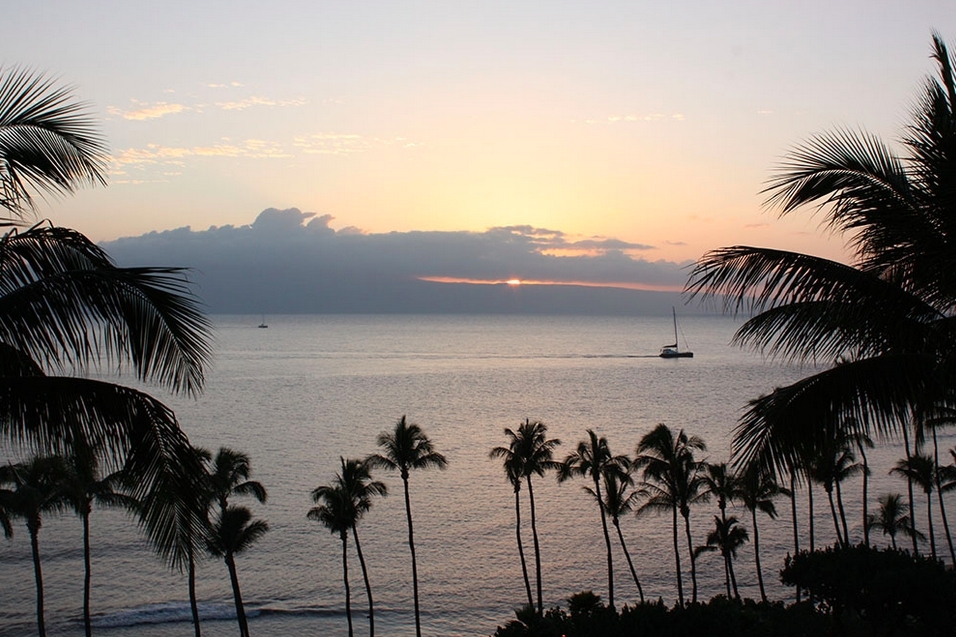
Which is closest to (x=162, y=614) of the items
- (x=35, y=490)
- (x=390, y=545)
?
(x=35, y=490)

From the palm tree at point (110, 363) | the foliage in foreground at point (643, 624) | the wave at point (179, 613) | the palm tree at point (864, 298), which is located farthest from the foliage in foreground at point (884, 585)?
the wave at point (179, 613)

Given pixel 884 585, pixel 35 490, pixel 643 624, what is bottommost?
pixel 35 490

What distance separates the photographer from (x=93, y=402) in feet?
22.5

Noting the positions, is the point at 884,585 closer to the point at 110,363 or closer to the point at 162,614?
the point at 110,363

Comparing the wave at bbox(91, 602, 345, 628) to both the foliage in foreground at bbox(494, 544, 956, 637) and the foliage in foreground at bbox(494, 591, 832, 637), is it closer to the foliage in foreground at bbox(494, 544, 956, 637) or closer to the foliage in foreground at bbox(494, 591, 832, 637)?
the foliage in foreground at bbox(494, 544, 956, 637)

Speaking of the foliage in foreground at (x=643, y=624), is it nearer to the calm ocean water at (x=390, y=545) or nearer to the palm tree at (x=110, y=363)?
the palm tree at (x=110, y=363)

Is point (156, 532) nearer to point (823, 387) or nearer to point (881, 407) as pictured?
point (823, 387)

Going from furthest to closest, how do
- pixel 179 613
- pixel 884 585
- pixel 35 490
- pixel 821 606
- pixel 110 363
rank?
pixel 179 613, pixel 35 490, pixel 821 606, pixel 884 585, pixel 110 363

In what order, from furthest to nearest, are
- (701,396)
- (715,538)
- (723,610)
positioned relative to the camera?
(701,396) → (715,538) → (723,610)

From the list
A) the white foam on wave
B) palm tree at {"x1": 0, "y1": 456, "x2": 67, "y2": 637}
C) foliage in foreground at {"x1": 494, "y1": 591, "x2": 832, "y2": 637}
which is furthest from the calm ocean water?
foliage in foreground at {"x1": 494, "y1": 591, "x2": 832, "y2": 637}

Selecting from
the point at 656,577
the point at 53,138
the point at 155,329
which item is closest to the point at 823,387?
the point at 155,329

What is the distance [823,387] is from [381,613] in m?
45.9

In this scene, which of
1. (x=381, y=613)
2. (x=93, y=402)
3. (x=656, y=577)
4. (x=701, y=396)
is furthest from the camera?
(x=701, y=396)

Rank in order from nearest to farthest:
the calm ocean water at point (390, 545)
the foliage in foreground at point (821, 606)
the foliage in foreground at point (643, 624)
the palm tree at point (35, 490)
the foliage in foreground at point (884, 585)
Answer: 1. the foliage in foreground at point (643, 624)
2. the foliage in foreground at point (821, 606)
3. the foliage in foreground at point (884, 585)
4. the palm tree at point (35, 490)
5. the calm ocean water at point (390, 545)
